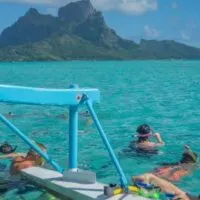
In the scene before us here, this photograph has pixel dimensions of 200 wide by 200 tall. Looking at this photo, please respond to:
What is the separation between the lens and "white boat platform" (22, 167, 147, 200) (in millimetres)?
7685

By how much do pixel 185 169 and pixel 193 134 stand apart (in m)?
7.64

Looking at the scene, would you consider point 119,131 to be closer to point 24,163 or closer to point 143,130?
point 143,130

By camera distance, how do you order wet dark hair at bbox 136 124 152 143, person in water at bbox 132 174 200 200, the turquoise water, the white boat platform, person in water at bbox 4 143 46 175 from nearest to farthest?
the white boat platform
person in water at bbox 132 174 200 200
person in water at bbox 4 143 46 175
the turquoise water
wet dark hair at bbox 136 124 152 143

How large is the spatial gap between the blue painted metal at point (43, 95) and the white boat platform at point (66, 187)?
1439 millimetres

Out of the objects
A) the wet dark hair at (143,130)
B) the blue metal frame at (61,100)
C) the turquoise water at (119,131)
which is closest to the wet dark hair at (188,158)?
the turquoise water at (119,131)

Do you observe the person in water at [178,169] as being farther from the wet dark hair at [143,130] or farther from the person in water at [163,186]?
the person in water at [163,186]

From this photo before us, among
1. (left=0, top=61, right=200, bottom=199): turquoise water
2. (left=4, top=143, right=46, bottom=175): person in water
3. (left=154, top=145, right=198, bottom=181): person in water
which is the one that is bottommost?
(left=0, top=61, right=200, bottom=199): turquoise water

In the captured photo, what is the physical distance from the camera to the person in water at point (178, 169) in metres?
11.9

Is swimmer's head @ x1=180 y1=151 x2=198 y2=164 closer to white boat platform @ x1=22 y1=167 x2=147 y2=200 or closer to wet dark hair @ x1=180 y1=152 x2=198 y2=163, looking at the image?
wet dark hair @ x1=180 y1=152 x2=198 y2=163

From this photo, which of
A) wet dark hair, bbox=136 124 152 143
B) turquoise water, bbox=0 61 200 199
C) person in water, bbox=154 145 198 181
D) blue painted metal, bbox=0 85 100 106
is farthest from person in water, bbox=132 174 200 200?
wet dark hair, bbox=136 124 152 143

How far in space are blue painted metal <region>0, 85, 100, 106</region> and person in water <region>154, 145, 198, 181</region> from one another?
4.35 metres

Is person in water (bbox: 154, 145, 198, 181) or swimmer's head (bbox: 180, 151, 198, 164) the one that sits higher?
swimmer's head (bbox: 180, 151, 198, 164)

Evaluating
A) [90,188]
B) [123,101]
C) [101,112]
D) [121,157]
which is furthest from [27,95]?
[123,101]

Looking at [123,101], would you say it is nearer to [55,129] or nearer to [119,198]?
[55,129]
